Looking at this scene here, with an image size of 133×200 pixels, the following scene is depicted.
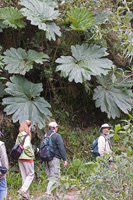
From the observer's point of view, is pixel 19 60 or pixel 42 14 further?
pixel 42 14

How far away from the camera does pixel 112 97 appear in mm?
7195

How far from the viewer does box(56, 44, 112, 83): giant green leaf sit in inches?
247

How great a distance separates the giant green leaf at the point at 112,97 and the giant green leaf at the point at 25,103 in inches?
57.0

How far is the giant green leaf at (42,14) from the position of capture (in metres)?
Result: 6.40

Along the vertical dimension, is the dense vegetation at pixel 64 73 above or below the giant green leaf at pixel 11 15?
below

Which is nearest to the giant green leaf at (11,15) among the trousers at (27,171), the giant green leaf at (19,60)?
the giant green leaf at (19,60)

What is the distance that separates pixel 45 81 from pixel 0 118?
164cm

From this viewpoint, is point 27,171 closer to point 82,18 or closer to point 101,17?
A: point 82,18

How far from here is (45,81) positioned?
752 centimetres

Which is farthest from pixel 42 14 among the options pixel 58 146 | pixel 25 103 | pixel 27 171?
pixel 27 171

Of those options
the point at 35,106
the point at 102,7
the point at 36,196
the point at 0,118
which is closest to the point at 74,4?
the point at 102,7

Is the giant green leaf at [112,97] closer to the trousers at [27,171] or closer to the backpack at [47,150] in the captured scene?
the backpack at [47,150]

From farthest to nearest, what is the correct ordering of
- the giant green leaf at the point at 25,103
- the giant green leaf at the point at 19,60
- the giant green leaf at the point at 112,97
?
the giant green leaf at the point at 112,97, the giant green leaf at the point at 19,60, the giant green leaf at the point at 25,103

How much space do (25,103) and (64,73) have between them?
105 centimetres
